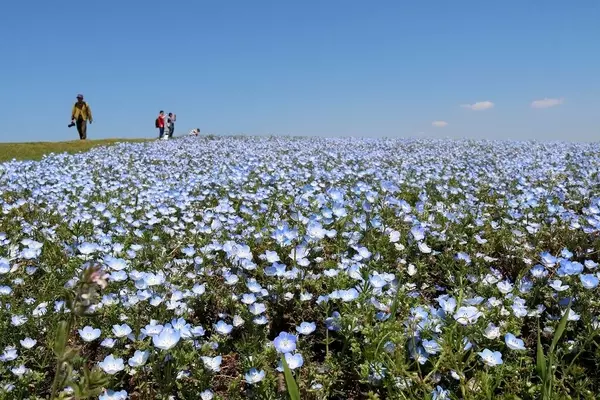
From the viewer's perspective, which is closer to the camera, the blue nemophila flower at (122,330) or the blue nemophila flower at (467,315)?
the blue nemophila flower at (467,315)

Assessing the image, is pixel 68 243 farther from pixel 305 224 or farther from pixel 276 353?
pixel 276 353

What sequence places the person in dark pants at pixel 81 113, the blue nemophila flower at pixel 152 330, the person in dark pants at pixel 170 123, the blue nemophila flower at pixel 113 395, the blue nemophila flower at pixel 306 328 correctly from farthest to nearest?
1. the person in dark pants at pixel 170 123
2. the person in dark pants at pixel 81 113
3. the blue nemophila flower at pixel 306 328
4. the blue nemophila flower at pixel 152 330
5. the blue nemophila flower at pixel 113 395

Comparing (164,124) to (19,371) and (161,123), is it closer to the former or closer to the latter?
(161,123)

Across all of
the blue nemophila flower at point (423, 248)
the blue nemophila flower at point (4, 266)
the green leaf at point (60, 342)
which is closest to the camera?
the green leaf at point (60, 342)

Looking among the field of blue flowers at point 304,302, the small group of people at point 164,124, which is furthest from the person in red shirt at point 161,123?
the field of blue flowers at point 304,302

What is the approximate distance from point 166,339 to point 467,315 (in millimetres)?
1296

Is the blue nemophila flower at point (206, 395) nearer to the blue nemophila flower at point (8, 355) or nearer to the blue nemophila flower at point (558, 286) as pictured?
the blue nemophila flower at point (8, 355)

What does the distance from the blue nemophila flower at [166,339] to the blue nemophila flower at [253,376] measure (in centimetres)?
32

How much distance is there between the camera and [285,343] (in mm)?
2070

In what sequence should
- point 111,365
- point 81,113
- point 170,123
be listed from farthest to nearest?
point 170,123, point 81,113, point 111,365

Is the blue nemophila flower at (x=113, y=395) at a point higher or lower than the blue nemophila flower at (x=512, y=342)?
lower

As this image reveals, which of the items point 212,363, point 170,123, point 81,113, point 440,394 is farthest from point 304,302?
point 170,123

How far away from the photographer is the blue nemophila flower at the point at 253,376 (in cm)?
190

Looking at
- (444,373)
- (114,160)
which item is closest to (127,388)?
(444,373)
